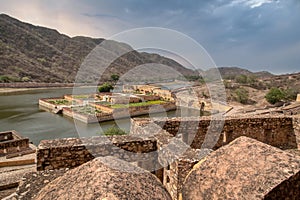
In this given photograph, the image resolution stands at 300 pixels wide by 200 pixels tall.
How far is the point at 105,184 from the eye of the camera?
5.38 ft

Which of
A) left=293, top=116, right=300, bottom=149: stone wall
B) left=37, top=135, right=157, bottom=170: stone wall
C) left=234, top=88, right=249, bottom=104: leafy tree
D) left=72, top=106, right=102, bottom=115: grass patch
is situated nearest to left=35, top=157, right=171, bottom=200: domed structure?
left=37, top=135, right=157, bottom=170: stone wall

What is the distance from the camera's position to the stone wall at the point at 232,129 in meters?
6.20

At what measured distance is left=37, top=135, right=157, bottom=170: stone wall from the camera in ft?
14.0

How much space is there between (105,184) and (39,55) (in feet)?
359

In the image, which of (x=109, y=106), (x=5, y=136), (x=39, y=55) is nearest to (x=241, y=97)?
(x=109, y=106)

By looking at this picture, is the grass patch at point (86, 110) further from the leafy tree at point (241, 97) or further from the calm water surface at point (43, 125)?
the leafy tree at point (241, 97)

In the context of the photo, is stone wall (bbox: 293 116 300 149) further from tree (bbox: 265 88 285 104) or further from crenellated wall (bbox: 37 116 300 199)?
tree (bbox: 265 88 285 104)

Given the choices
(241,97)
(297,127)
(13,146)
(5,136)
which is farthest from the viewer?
(241,97)

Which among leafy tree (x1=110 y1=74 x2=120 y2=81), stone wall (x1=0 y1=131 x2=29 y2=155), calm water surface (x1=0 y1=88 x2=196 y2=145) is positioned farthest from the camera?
leafy tree (x1=110 y1=74 x2=120 y2=81)

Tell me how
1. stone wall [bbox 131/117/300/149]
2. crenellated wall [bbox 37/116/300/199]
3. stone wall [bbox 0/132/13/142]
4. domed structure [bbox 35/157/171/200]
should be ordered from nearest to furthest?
domed structure [bbox 35/157/171/200] → crenellated wall [bbox 37/116/300/199] → stone wall [bbox 131/117/300/149] → stone wall [bbox 0/132/13/142]

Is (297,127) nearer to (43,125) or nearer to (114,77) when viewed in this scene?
(43,125)

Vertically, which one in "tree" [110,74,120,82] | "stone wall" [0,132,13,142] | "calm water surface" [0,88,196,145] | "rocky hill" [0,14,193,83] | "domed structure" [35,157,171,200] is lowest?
"calm water surface" [0,88,196,145]

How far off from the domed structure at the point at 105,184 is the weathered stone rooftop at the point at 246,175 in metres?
0.34

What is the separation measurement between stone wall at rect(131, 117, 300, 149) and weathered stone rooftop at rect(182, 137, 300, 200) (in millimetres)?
4015
